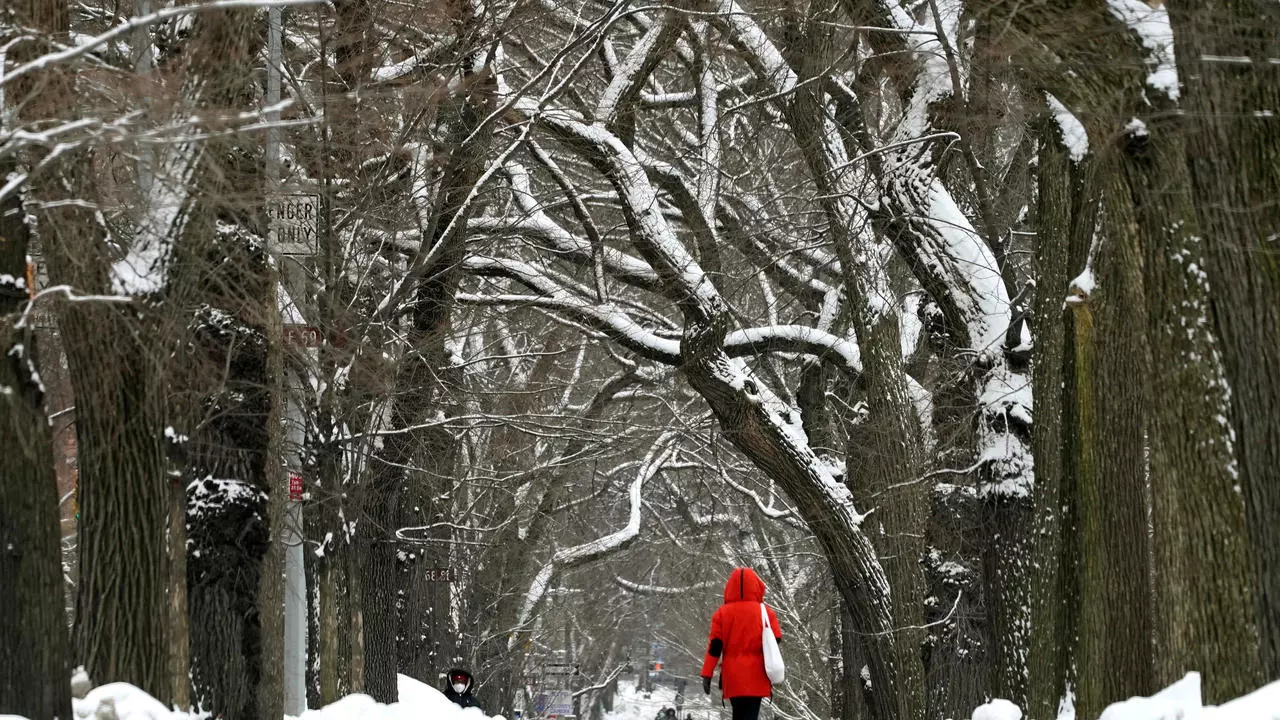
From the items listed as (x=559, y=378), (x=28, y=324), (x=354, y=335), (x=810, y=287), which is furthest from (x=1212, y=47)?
(x=559, y=378)

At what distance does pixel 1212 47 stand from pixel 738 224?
1244 centimetres

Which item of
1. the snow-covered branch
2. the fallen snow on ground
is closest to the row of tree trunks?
the fallen snow on ground

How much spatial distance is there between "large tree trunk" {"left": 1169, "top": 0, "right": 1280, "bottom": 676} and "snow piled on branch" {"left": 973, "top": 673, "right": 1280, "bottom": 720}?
371 mm

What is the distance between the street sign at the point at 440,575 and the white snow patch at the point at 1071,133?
14332 millimetres

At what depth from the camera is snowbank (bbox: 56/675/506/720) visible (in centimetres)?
837

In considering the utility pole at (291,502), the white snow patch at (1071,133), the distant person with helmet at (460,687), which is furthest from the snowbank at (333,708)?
the white snow patch at (1071,133)

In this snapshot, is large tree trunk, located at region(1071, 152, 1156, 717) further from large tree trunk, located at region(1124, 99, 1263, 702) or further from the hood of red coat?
large tree trunk, located at region(1124, 99, 1263, 702)

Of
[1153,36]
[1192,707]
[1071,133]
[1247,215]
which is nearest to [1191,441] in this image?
[1247,215]

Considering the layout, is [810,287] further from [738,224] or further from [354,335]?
[354,335]

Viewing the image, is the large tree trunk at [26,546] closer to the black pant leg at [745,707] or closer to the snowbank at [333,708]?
the snowbank at [333,708]

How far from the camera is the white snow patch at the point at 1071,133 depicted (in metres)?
10.8

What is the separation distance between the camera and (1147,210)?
7500mm

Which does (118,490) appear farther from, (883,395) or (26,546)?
(883,395)

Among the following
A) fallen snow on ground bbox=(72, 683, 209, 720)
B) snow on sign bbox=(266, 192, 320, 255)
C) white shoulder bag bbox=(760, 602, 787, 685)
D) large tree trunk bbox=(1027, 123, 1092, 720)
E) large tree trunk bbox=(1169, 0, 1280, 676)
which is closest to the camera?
large tree trunk bbox=(1169, 0, 1280, 676)
